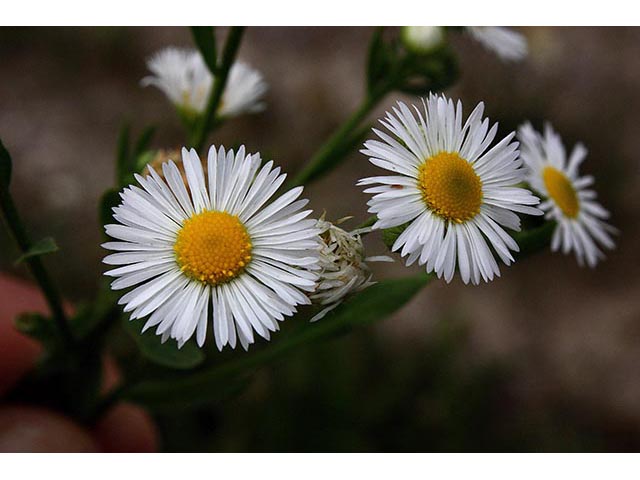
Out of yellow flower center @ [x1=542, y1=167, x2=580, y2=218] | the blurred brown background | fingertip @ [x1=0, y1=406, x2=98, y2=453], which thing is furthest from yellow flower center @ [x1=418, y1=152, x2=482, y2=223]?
the blurred brown background

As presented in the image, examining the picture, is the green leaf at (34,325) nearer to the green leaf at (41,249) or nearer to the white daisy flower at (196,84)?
the green leaf at (41,249)

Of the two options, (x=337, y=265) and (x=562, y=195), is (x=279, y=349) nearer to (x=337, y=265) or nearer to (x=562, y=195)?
(x=337, y=265)

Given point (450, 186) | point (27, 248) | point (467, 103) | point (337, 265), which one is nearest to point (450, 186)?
point (450, 186)

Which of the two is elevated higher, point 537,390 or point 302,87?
point 302,87

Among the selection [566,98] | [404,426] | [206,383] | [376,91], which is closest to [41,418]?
[206,383]

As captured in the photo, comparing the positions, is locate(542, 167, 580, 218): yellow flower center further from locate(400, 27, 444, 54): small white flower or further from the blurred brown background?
the blurred brown background

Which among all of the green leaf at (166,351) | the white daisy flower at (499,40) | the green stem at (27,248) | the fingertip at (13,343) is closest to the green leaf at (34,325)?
the green stem at (27,248)
